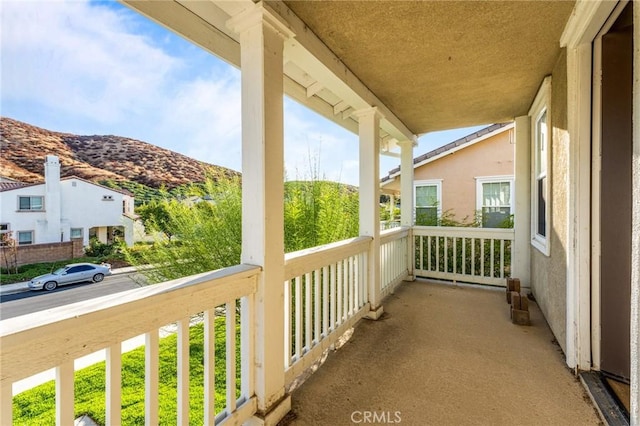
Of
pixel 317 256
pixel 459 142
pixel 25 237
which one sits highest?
pixel 459 142

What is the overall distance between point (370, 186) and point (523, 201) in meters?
2.22

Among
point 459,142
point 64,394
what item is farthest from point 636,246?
point 459,142

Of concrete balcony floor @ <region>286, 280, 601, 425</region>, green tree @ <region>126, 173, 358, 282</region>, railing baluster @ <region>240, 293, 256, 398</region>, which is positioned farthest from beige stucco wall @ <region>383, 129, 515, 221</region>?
railing baluster @ <region>240, 293, 256, 398</region>

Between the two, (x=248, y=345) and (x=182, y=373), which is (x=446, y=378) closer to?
(x=248, y=345)

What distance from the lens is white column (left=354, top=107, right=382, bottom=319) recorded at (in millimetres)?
3096

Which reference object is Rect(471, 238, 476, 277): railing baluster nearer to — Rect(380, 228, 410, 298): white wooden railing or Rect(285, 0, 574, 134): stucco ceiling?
Rect(380, 228, 410, 298): white wooden railing

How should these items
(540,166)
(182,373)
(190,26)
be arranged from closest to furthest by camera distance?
(182,373), (190,26), (540,166)

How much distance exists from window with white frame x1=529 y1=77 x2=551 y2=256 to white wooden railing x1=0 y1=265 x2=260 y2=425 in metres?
2.93

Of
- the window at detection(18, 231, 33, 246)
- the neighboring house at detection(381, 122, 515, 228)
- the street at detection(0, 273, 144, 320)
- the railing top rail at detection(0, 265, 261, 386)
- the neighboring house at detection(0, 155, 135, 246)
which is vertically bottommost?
the railing top rail at detection(0, 265, 261, 386)

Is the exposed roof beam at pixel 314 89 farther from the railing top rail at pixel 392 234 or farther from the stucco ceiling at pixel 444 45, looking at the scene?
the railing top rail at pixel 392 234

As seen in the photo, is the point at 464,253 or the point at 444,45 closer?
the point at 444,45

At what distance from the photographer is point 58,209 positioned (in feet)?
3.13

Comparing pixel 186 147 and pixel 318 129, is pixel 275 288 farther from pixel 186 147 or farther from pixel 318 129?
pixel 318 129

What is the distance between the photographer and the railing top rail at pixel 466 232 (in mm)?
4035
